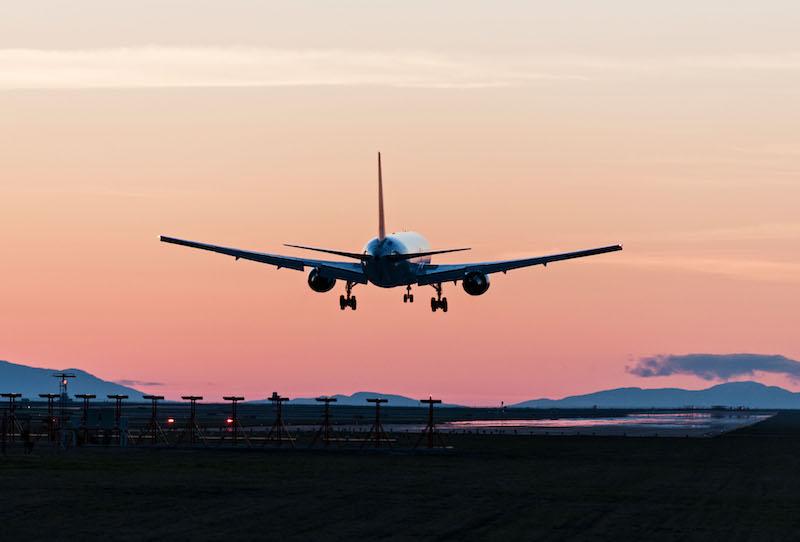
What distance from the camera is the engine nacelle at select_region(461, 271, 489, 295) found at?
10238 centimetres

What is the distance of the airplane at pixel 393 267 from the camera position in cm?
9812

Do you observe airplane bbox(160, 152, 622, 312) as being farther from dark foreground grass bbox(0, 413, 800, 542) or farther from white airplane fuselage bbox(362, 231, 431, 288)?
dark foreground grass bbox(0, 413, 800, 542)

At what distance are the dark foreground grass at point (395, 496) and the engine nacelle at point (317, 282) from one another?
17.5 meters

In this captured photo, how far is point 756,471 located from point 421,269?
38.6m

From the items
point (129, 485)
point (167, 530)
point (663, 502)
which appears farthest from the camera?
point (129, 485)

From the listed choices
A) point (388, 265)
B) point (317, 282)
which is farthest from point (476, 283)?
point (317, 282)

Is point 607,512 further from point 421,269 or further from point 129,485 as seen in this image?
point 421,269

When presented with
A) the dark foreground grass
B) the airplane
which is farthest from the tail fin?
the dark foreground grass

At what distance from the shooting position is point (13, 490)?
54438mm

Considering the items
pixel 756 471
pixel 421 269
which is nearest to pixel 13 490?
pixel 756 471

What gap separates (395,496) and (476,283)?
50.3 meters

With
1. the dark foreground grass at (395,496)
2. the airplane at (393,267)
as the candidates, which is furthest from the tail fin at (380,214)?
the dark foreground grass at (395,496)

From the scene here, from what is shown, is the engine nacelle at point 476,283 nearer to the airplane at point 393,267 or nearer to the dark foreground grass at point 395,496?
the airplane at point 393,267

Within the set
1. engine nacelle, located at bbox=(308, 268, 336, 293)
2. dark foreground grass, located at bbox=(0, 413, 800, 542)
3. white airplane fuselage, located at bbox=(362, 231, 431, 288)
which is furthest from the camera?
engine nacelle, located at bbox=(308, 268, 336, 293)
